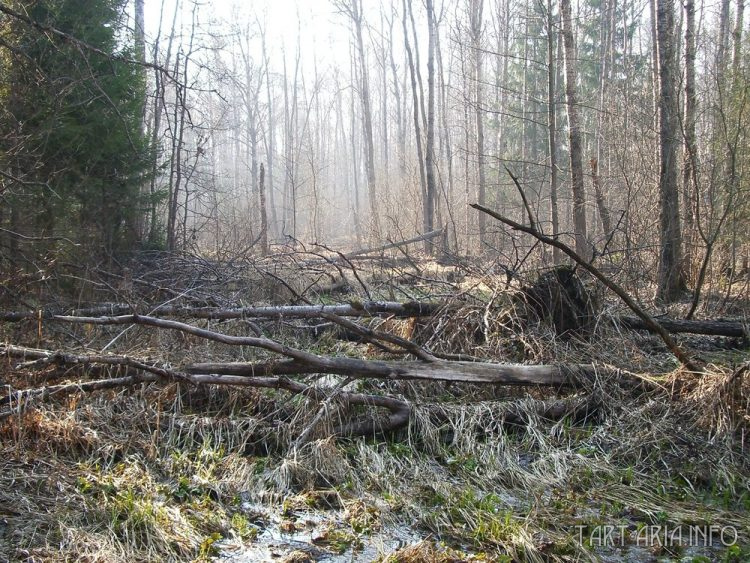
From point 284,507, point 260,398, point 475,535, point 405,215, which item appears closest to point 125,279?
point 260,398

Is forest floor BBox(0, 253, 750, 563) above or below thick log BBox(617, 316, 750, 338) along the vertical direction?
below

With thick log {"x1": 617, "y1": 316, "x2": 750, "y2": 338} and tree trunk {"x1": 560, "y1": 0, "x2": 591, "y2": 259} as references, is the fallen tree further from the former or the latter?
tree trunk {"x1": 560, "y1": 0, "x2": 591, "y2": 259}

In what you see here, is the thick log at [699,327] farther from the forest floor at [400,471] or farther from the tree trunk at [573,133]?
the tree trunk at [573,133]

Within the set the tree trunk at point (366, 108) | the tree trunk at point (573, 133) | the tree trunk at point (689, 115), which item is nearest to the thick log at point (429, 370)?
the tree trunk at point (689, 115)

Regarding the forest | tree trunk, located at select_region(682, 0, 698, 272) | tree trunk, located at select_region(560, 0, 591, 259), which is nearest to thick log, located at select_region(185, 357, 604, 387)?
the forest

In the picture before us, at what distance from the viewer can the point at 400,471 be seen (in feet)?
13.9

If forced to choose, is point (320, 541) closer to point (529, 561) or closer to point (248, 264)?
point (529, 561)

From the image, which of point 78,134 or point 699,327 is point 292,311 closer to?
point 699,327

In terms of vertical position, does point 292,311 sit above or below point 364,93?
below

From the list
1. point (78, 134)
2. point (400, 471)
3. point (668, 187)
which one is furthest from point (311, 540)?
point (78, 134)

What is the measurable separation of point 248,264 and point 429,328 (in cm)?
326

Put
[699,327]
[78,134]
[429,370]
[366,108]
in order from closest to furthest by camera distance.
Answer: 1. [429,370]
2. [699,327]
3. [78,134]
4. [366,108]

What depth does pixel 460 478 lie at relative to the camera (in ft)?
13.7

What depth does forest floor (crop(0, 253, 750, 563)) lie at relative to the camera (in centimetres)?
330
